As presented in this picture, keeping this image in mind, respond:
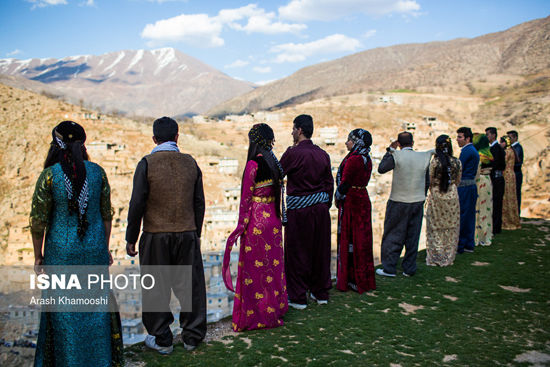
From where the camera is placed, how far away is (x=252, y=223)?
128 inches

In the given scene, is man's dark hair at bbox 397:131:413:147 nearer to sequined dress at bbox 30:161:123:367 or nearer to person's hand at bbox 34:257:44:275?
sequined dress at bbox 30:161:123:367

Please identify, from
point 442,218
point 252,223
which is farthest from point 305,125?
point 442,218

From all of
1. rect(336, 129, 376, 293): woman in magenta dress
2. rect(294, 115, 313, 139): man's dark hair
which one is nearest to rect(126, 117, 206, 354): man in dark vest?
rect(294, 115, 313, 139): man's dark hair

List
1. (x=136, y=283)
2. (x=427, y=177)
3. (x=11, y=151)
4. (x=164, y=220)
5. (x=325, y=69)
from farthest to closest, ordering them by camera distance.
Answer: (x=325, y=69) → (x=11, y=151) → (x=136, y=283) → (x=427, y=177) → (x=164, y=220)

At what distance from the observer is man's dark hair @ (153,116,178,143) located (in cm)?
282

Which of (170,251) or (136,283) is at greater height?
(170,251)

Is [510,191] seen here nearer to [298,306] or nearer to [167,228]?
[298,306]

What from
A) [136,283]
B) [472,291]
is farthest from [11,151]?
[472,291]

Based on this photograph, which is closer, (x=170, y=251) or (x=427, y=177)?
(x=170, y=251)

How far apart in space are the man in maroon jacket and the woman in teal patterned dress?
71.5 inches

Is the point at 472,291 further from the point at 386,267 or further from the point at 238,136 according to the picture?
the point at 238,136

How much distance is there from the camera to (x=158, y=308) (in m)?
2.77

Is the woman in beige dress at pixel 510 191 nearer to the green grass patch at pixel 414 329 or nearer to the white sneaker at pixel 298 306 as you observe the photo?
the green grass patch at pixel 414 329

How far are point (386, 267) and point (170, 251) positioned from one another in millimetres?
2953
